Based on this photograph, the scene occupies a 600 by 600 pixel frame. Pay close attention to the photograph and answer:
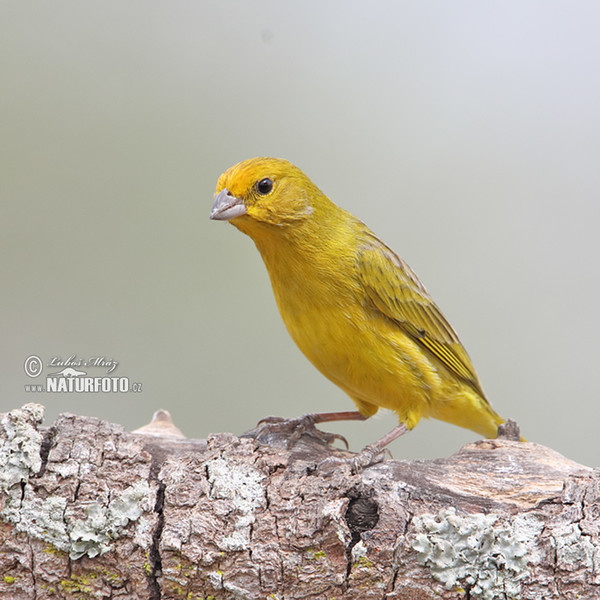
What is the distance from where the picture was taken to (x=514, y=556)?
9.03ft

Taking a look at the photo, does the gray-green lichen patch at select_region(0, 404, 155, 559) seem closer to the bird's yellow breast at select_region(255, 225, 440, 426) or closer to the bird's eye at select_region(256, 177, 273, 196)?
the bird's yellow breast at select_region(255, 225, 440, 426)

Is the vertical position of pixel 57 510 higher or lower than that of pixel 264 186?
lower

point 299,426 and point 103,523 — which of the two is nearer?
point 103,523

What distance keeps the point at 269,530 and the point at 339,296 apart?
1.35 metres

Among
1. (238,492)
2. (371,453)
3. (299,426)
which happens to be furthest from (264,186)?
(238,492)

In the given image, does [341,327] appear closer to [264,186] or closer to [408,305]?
[408,305]

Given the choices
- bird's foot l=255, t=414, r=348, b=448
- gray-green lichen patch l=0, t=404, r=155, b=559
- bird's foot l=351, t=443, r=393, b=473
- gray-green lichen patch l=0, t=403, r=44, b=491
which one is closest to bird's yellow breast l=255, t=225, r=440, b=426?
bird's foot l=255, t=414, r=348, b=448

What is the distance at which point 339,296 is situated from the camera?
3791 millimetres

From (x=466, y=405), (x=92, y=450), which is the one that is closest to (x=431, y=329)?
(x=466, y=405)

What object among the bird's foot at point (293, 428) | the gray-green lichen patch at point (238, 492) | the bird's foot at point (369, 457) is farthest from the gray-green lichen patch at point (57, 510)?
the bird's foot at point (369, 457)

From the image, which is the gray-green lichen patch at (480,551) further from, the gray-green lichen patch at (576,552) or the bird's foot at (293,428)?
the bird's foot at (293,428)

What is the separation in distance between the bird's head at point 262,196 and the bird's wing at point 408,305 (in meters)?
0.45

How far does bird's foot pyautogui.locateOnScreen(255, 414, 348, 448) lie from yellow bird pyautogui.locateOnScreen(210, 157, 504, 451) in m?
0.10

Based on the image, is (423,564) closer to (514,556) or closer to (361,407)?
(514,556)
